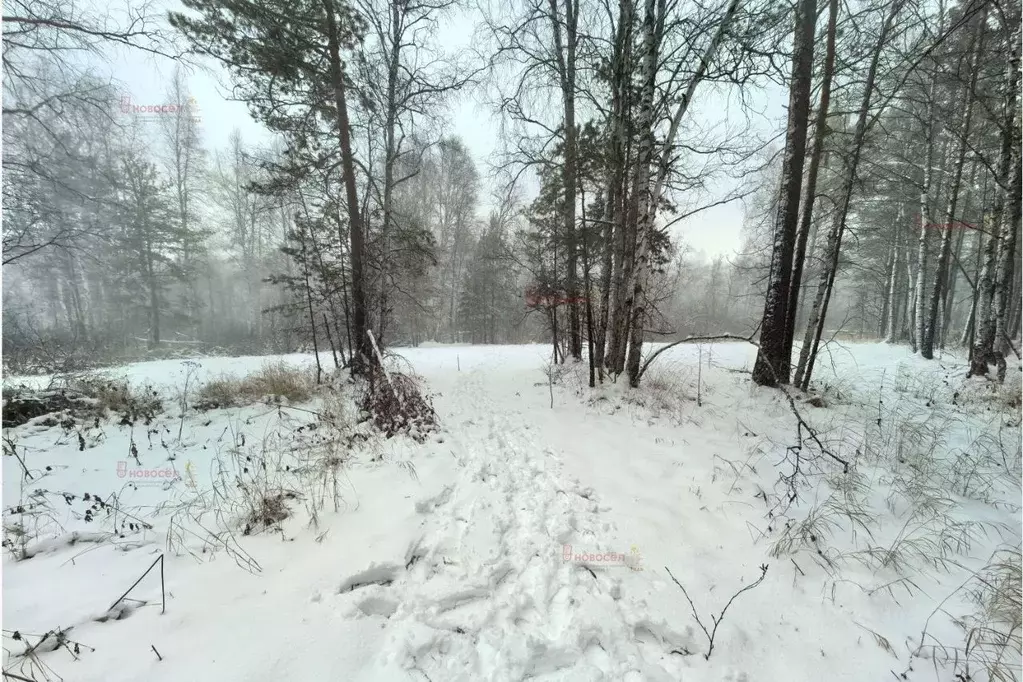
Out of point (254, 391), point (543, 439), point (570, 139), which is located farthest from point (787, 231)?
point (254, 391)

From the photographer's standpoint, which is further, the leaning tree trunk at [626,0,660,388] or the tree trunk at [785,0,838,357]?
the tree trunk at [785,0,838,357]

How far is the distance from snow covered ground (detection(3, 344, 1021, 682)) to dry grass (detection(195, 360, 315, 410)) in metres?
1.27

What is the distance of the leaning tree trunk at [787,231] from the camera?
5.66 m

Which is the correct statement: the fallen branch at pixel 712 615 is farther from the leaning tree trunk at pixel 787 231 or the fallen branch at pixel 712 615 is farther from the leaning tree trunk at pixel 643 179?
the leaning tree trunk at pixel 787 231

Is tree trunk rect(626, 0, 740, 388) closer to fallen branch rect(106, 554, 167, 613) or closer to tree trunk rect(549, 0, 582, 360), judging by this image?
tree trunk rect(549, 0, 582, 360)

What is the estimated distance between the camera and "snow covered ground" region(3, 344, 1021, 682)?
5.48 feet

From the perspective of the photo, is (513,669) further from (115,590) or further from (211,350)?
(211,350)

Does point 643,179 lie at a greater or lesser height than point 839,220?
greater

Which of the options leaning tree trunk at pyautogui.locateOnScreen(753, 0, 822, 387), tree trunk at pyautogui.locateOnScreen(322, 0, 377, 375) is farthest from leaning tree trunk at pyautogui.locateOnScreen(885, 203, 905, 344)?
tree trunk at pyautogui.locateOnScreen(322, 0, 377, 375)

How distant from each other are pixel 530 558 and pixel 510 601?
1.22 feet

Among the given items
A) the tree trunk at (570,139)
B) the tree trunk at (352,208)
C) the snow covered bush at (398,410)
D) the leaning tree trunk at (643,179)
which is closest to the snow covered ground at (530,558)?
the snow covered bush at (398,410)

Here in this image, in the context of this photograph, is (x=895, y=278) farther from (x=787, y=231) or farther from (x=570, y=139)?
(x=570, y=139)

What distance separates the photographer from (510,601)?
1983 millimetres

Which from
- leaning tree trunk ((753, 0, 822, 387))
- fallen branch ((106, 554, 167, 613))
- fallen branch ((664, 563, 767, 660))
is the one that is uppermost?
leaning tree trunk ((753, 0, 822, 387))
